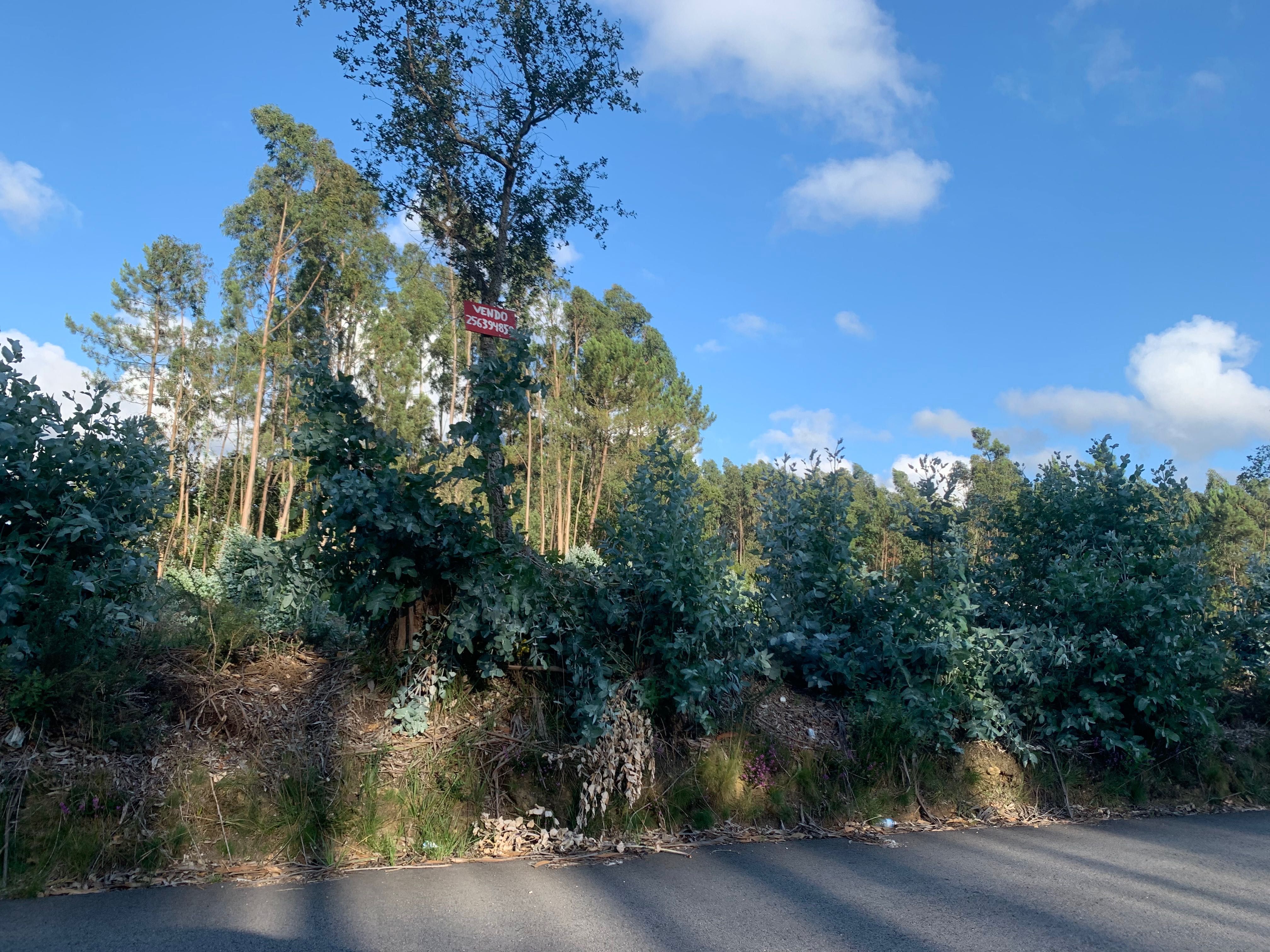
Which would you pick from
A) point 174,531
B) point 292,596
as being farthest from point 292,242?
point 292,596

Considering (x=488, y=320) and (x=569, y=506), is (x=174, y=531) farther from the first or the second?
(x=488, y=320)

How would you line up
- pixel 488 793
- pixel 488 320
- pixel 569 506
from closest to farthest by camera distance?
pixel 488 793 < pixel 488 320 < pixel 569 506

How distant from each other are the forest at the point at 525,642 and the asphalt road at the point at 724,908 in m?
0.45

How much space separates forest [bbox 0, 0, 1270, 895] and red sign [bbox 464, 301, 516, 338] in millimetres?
222

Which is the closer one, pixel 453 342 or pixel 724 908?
pixel 724 908

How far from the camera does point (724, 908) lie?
4227 mm

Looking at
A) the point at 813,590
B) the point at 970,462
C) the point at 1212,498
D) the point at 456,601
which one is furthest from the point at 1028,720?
the point at 970,462

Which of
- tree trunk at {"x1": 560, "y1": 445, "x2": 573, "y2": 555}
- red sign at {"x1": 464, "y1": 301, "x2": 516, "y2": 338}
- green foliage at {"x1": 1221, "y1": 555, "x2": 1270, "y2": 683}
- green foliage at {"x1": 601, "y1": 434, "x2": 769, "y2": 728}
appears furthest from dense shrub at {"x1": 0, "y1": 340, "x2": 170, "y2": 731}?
tree trunk at {"x1": 560, "y1": 445, "x2": 573, "y2": 555}

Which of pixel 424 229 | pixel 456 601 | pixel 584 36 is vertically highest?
pixel 584 36

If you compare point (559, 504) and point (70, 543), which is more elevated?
point (559, 504)

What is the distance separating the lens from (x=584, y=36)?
8.70 metres

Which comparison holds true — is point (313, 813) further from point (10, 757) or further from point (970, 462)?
point (970, 462)

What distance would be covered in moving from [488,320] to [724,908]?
4657 millimetres

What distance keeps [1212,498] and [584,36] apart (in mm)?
27720
